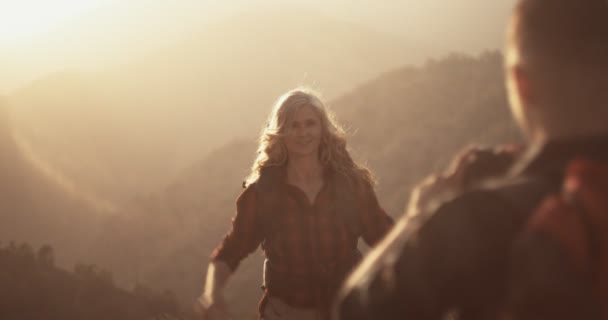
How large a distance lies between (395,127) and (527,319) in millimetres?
29414

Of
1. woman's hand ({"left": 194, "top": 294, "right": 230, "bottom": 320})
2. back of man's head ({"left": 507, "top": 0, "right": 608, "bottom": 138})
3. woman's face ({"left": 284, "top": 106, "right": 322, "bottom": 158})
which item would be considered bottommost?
back of man's head ({"left": 507, "top": 0, "right": 608, "bottom": 138})

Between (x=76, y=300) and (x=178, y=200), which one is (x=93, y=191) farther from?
(x=76, y=300)

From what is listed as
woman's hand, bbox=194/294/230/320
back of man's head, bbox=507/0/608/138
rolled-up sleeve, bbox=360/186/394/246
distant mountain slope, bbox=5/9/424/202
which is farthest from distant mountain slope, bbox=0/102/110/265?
back of man's head, bbox=507/0/608/138

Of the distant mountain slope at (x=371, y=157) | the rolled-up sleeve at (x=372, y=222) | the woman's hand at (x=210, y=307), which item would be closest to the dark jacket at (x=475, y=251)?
the woman's hand at (x=210, y=307)

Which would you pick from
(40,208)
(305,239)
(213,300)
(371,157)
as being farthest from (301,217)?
(40,208)

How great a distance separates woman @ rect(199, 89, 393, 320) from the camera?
3947 millimetres

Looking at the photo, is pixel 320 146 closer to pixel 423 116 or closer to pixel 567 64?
pixel 567 64

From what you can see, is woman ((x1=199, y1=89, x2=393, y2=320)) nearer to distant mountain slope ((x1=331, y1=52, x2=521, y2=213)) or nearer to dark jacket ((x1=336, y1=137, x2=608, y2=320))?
dark jacket ((x1=336, y1=137, x2=608, y2=320))

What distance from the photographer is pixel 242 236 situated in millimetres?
4059

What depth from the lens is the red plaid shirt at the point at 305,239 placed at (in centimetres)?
395

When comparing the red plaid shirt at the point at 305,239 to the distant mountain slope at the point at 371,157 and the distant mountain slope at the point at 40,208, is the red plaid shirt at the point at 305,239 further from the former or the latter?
the distant mountain slope at the point at 40,208

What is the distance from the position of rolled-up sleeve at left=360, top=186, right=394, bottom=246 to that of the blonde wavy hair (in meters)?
0.18

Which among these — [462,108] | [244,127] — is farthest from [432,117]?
[244,127]

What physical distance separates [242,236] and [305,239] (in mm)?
391
